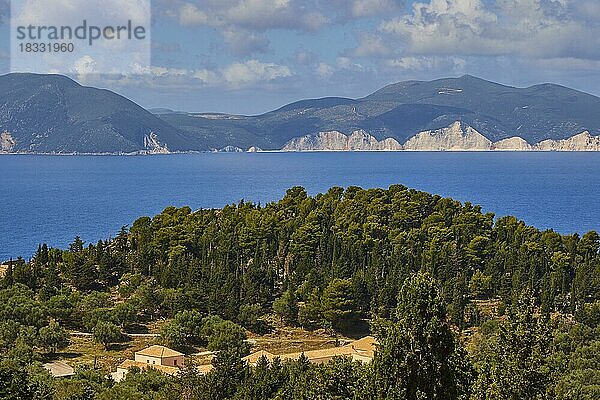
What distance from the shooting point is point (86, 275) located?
42844 mm

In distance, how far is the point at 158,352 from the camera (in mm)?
31797

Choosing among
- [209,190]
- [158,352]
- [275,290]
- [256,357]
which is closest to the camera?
[158,352]

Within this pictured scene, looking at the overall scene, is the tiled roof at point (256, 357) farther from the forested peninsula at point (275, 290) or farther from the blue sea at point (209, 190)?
the blue sea at point (209, 190)

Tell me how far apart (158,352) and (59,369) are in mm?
3912

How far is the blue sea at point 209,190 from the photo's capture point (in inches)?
3258

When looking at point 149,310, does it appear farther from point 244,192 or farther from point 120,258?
→ point 244,192

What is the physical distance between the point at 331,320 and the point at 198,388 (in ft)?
47.0

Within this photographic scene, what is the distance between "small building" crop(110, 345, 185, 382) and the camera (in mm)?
30484

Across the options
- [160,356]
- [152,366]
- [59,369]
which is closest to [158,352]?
[160,356]

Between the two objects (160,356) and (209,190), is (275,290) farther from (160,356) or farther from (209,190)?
(209,190)

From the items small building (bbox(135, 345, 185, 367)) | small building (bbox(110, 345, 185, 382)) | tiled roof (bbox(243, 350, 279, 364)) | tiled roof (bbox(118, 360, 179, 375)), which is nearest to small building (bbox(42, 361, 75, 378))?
small building (bbox(110, 345, 185, 382))

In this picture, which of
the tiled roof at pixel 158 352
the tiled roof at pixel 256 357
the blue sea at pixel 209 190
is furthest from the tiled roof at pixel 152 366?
the blue sea at pixel 209 190

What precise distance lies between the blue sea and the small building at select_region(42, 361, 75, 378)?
3529 centimetres

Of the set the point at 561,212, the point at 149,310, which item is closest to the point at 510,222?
the point at 149,310
